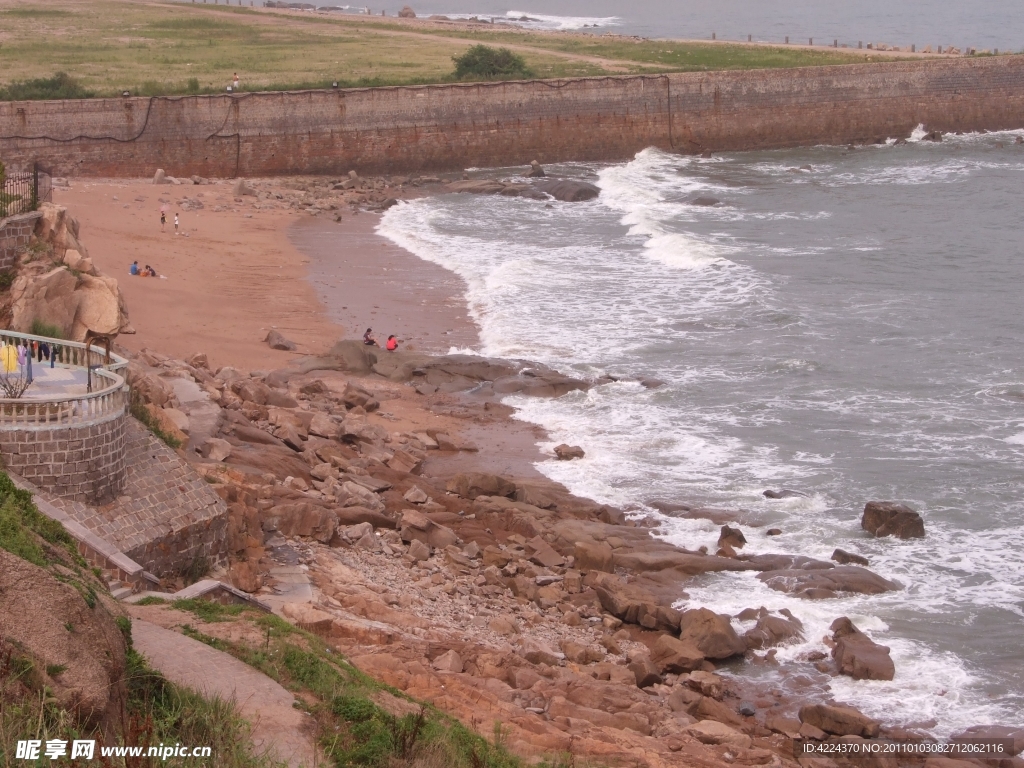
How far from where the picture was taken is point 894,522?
1839 cm

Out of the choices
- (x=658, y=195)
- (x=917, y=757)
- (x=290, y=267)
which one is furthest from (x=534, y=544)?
(x=658, y=195)

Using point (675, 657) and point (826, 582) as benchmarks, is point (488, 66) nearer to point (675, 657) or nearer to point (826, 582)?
point (826, 582)

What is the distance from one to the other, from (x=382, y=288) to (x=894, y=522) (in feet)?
54.4

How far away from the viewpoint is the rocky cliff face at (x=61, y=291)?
683 inches

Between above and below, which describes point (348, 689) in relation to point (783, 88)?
below

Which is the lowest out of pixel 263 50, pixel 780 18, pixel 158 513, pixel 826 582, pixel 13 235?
pixel 826 582

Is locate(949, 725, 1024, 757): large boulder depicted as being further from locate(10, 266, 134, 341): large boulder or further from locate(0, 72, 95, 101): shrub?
locate(0, 72, 95, 101): shrub

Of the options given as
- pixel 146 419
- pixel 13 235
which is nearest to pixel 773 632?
pixel 146 419

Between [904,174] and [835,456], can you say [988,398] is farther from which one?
[904,174]

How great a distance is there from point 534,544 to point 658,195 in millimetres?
29852

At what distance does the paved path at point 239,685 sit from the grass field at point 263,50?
40186 millimetres

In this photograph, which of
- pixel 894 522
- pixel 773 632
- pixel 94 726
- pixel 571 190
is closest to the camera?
pixel 94 726

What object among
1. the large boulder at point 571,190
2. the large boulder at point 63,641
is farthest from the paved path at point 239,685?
the large boulder at point 571,190

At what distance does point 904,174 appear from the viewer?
50594mm
